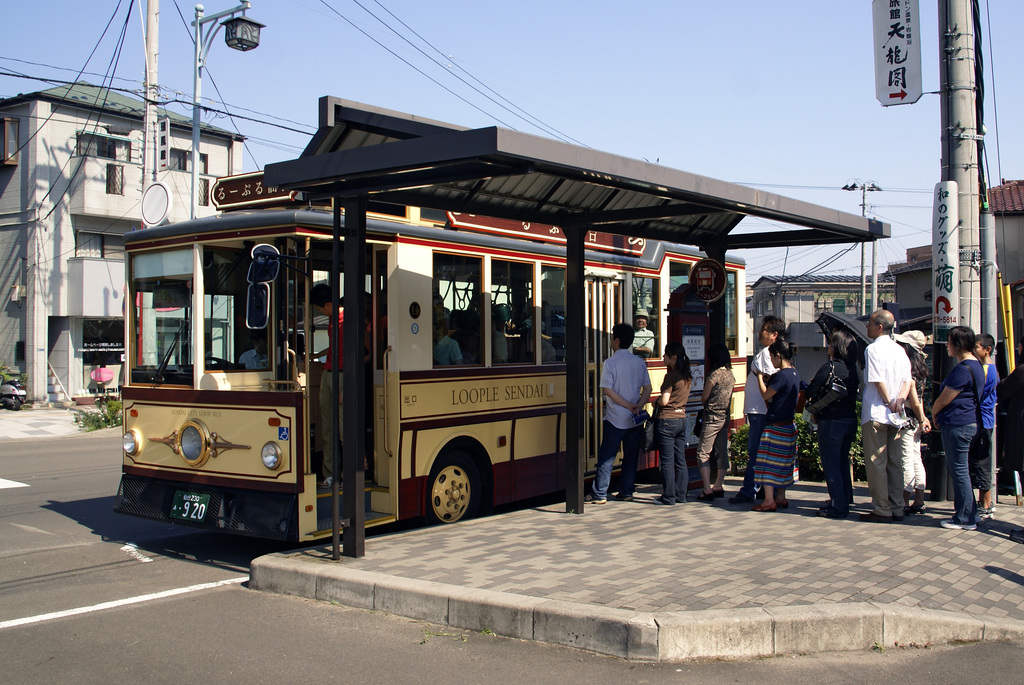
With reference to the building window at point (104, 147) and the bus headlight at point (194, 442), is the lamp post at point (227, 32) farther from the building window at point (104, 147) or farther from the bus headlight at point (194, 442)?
the bus headlight at point (194, 442)

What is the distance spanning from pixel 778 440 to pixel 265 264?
5163 mm

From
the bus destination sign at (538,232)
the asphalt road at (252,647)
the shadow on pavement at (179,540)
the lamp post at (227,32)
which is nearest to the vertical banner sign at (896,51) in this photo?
the bus destination sign at (538,232)

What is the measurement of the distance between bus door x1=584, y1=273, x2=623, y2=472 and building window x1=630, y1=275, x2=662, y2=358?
13.4 inches

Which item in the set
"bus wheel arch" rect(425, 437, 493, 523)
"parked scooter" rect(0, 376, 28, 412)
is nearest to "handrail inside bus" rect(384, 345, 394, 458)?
"bus wheel arch" rect(425, 437, 493, 523)

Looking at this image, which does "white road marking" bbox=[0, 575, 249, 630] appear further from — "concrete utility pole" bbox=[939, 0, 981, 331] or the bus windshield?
"concrete utility pole" bbox=[939, 0, 981, 331]

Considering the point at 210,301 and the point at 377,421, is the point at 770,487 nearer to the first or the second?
the point at 377,421

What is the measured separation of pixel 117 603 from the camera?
6.60 meters

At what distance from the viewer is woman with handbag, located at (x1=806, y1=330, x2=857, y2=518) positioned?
8.42 meters

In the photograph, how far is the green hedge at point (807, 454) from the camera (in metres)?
11.4

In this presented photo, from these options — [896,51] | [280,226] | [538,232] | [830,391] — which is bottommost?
[830,391]

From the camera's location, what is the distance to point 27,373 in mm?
26891

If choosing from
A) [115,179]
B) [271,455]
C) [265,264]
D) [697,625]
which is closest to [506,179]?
[265,264]

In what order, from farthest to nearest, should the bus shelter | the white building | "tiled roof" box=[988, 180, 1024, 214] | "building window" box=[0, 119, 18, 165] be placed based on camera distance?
"building window" box=[0, 119, 18, 165] → the white building → "tiled roof" box=[988, 180, 1024, 214] → the bus shelter

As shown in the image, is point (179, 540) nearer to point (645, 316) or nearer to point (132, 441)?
point (132, 441)
